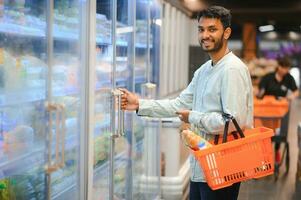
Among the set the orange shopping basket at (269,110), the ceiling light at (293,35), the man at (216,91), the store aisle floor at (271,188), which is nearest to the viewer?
the man at (216,91)

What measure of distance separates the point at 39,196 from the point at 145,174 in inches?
76.8

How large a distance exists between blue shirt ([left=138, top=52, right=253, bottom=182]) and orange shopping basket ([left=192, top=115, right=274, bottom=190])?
0.23 ft

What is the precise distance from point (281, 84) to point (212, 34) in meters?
4.74

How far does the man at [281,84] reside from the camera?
6953mm

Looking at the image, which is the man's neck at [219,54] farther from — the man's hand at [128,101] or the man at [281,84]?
the man at [281,84]

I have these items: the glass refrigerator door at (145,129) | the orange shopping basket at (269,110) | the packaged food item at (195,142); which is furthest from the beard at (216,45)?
the orange shopping basket at (269,110)

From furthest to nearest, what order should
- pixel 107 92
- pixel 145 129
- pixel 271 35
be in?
pixel 271 35 → pixel 145 129 → pixel 107 92

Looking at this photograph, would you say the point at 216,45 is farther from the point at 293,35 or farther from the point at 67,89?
the point at 293,35

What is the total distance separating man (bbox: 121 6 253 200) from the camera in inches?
96.7

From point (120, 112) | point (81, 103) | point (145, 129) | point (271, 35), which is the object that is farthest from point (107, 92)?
point (271, 35)

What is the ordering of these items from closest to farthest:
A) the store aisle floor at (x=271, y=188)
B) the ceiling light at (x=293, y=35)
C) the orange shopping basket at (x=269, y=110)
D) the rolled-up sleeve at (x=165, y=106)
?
the rolled-up sleeve at (x=165, y=106)
the store aisle floor at (x=271, y=188)
the orange shopping basket at (x=269, y=110)
the ceiling light at (x=293, y=35)

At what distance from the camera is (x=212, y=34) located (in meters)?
2.53

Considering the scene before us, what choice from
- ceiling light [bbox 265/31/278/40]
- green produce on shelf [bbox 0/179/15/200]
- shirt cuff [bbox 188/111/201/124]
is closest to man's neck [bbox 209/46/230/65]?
shirt cuff [bbox 188/111/201/124]

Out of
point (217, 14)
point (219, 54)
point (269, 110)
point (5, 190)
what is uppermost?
point (217, 14)
